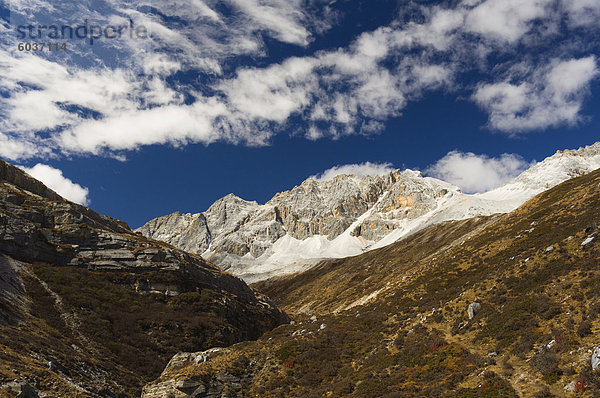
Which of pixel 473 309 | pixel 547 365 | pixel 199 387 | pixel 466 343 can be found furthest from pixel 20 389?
pixel 473 309

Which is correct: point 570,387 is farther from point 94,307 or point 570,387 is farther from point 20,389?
point 94,307

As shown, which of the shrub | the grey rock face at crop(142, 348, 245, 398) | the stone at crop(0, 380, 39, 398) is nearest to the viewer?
the stone at crop(0, 380, 39, 398)

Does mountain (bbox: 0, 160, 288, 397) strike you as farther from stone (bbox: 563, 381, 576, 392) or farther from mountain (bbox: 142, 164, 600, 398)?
stone (bbox: 563, 381, 576, 392)

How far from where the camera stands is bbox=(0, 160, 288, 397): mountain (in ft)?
93.6

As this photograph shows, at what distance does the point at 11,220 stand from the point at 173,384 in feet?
126

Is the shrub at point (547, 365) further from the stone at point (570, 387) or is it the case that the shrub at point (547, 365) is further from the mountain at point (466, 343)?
the stone at point (570, 387)

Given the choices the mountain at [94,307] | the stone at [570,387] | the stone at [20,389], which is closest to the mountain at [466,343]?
the stone at [570,387]

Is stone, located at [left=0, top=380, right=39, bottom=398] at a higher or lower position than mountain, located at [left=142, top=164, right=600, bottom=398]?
higher

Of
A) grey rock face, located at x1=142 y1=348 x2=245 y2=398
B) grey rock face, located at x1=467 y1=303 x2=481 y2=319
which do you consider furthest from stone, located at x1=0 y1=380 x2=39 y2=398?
grey rock face, located at x1=467 y1=303 x2=481 y2=319

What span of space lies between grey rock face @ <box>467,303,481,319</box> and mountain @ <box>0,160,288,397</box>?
31.7 m

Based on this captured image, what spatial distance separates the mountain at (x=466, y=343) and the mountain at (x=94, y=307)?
7.30 metres

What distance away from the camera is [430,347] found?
93.2 ft

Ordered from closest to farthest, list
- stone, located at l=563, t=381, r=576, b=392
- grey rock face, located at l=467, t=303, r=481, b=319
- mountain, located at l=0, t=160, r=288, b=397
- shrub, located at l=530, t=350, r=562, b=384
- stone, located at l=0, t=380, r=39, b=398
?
stone, located at l=563, t=381, r=576, b=392 → stone, located at l=0, t=380, r=39, b=398 → shrub, located at l=530, t=350, r=562, b=384 → mountain, located at l=0, t=160, r=288, b=397 → grey rock face, located at l=467, t=303, r=481, b=319

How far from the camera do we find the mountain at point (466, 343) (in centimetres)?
2069
